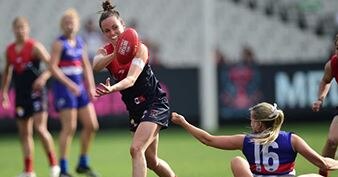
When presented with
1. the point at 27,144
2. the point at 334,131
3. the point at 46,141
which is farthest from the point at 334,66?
the point at 27,144

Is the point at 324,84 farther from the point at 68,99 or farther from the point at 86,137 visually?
the point at 68,99

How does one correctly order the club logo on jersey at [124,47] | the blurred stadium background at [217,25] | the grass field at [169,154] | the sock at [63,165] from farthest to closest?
the blurred stadium background at [217,25]
the grass field at [169,154]
the sock at [63,165]
the club logo on jersey at [124,47]

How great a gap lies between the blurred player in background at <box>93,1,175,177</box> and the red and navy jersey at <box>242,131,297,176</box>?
146 cm

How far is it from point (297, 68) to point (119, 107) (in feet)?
14.4

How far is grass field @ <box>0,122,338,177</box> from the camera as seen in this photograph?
1487 cm

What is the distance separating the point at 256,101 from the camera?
79.2ft

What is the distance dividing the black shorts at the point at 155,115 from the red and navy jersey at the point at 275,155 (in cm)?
153

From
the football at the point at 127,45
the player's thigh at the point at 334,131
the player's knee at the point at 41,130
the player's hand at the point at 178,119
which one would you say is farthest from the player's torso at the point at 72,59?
the player's hand at the point at 178,119

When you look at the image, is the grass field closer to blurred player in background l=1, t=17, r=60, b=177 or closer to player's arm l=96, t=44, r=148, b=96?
blurred player in background l=1, t=17, r=60, b=177

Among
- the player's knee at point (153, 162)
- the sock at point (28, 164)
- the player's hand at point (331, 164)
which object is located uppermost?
the player's hand at point (331, 164)

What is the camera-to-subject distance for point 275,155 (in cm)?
925

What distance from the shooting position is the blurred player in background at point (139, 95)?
10.3 metres

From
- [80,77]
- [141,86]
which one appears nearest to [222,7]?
[80,77]

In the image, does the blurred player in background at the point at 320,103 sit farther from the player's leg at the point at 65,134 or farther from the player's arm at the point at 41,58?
the player's arm at the point at 41,58
